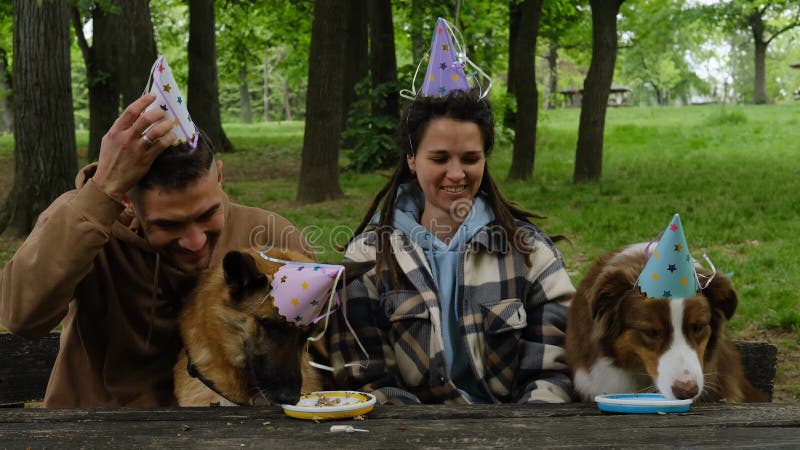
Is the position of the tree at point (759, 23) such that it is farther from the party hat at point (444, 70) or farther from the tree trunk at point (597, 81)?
the party hat at point (444, 70)

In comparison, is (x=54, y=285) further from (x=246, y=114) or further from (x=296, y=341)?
(x=246, y=114)

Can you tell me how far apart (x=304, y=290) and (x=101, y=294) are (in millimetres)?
1100

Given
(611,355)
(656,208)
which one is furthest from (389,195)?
(656,208)

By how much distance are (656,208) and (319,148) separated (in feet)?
17.1

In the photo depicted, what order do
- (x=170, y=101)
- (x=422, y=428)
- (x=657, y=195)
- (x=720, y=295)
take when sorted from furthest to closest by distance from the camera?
(x=657, y=195), (x=720, y=295), (x=170, y=101), (x=422, y=428)

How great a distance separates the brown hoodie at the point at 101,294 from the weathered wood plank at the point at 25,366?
0.99 ft

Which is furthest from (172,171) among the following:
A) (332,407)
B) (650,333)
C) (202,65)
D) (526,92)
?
(202,65)

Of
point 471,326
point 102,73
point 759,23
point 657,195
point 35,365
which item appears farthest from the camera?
point 759,23

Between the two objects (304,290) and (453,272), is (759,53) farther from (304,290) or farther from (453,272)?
(304,290)

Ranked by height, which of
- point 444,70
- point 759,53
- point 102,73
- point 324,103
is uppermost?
point 759,53

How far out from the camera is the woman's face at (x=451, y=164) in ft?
12.9

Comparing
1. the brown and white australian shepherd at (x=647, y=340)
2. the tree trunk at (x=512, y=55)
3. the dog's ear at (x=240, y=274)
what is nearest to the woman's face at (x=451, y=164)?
the brown and white australian shepherd at (x=647, y=340)

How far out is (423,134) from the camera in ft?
13.3

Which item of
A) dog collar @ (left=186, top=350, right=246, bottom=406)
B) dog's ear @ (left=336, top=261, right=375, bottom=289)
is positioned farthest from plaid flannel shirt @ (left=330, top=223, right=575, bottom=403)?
dog collar @ (left=186, top=350, right=246, bottom=406)
